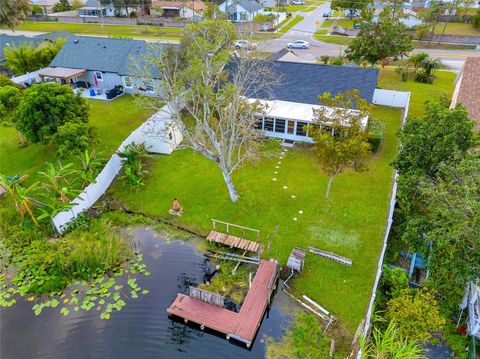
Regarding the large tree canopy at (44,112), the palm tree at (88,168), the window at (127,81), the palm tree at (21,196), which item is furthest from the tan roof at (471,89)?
the window at (127,81)

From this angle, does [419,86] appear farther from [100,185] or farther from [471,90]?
[100,185]

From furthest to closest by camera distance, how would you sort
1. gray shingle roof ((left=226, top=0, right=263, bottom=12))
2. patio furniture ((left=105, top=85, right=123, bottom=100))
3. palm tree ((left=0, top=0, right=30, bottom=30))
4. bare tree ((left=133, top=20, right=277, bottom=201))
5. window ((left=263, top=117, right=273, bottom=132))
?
gray shingle roof ((left=226, top=0, right=263, bottom=12)) → palm tree ((left=0, top=0, right=30, bottom=30)) → patio furniture ((left=105, top=85, right=123, bottom=100)) → window ((left=263, top=117, right=273, bottom=132)) → bare tree ((left=133, top=20, right=277, bottom=201))

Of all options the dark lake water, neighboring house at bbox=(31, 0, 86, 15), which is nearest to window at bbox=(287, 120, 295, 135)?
the dark lake water

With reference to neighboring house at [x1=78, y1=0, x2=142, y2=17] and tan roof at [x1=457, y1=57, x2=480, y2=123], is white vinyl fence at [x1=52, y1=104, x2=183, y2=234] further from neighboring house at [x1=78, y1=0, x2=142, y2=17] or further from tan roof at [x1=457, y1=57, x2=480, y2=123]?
neighboring house at [x1=78, y1=0, x2=142, y2=17]

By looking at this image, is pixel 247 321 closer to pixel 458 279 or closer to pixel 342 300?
pixel 342 300

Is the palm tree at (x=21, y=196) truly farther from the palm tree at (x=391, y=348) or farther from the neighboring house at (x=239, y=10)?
the neighboring house at (x=239, y=10)

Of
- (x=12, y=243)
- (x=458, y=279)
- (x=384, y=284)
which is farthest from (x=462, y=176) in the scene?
(x=12, y=243)

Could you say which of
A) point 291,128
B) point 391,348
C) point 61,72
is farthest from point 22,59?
point 391,348
